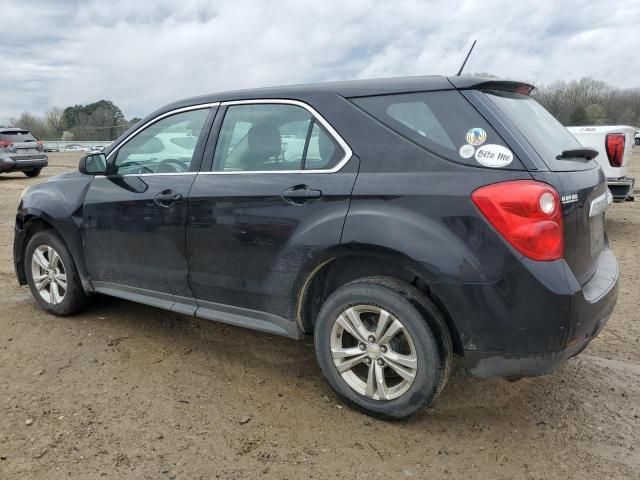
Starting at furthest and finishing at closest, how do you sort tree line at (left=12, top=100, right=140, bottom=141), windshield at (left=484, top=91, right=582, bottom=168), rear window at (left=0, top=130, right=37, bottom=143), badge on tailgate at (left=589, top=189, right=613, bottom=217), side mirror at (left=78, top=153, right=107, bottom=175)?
tree line at (left=12, top=100, right=140, bottom=141) < rear window at (left=0, top=130, right=37, bottom=143) < side mirror at (left=78, top=153, right=107, bottom=175) < badge on tailgate at (left=589, top=189, right=613, bottom=217) < windshield at (left=484, top=91, right=582, bottom=168)

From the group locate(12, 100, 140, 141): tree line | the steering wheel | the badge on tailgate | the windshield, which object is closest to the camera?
the windshield

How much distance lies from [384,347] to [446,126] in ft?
3.74

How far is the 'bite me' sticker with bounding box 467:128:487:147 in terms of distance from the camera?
255cm

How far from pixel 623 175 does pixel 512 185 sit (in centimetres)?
559

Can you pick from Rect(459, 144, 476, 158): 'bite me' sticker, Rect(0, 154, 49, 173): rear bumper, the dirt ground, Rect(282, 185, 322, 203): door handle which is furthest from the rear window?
Rect(459, 144, 476, 158): 'bite me' sticker

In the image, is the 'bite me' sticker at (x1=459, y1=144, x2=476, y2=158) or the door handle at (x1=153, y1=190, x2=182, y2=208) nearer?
the 'bite me' sticker at (x1=459, y1=144, x2=476, y2=158)

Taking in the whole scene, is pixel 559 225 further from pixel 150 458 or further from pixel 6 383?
pixel 6 383

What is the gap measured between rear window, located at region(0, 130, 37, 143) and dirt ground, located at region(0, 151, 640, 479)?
573 inches

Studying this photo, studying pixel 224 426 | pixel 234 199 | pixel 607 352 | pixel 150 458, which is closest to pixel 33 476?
pixel 150 458

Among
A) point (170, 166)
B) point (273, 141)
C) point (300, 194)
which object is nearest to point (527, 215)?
point (300, 194)

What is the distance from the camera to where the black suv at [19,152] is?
52.3ft

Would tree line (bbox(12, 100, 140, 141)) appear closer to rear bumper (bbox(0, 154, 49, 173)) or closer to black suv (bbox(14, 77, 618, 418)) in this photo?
rear bumper (bbox(0, 154, 49, 173))

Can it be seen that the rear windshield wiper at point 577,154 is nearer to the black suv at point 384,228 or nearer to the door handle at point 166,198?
the black suv at point 384,228

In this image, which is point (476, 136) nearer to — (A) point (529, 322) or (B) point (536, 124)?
(B) point (536, 124)
